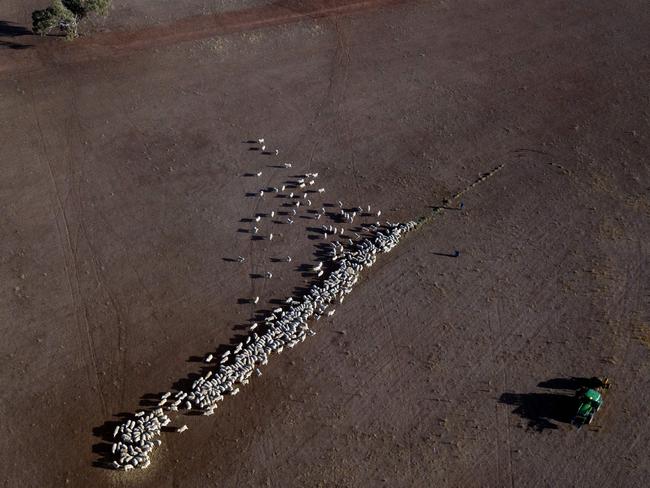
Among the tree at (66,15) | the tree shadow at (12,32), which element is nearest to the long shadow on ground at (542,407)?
the tree at (66,15)

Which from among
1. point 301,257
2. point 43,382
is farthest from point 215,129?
point 43,382

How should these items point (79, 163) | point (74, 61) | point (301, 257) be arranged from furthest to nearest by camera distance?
1. point (74, 61)
2. point (79, 163)
3. point (301, 257)

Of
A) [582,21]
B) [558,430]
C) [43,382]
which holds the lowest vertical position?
[558,430]

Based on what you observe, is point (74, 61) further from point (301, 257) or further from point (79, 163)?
point (301, 257)

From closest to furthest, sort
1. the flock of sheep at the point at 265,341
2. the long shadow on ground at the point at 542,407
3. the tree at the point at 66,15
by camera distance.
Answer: the flock of sheep at the point at 265,341, the long shadow on ground at the point at 542,407, the tree at the point at 66,15

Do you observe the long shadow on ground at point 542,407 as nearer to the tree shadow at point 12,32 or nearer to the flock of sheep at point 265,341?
the flock of sheep at point 265,341

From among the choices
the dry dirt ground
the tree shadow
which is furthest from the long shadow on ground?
the tree shadow
